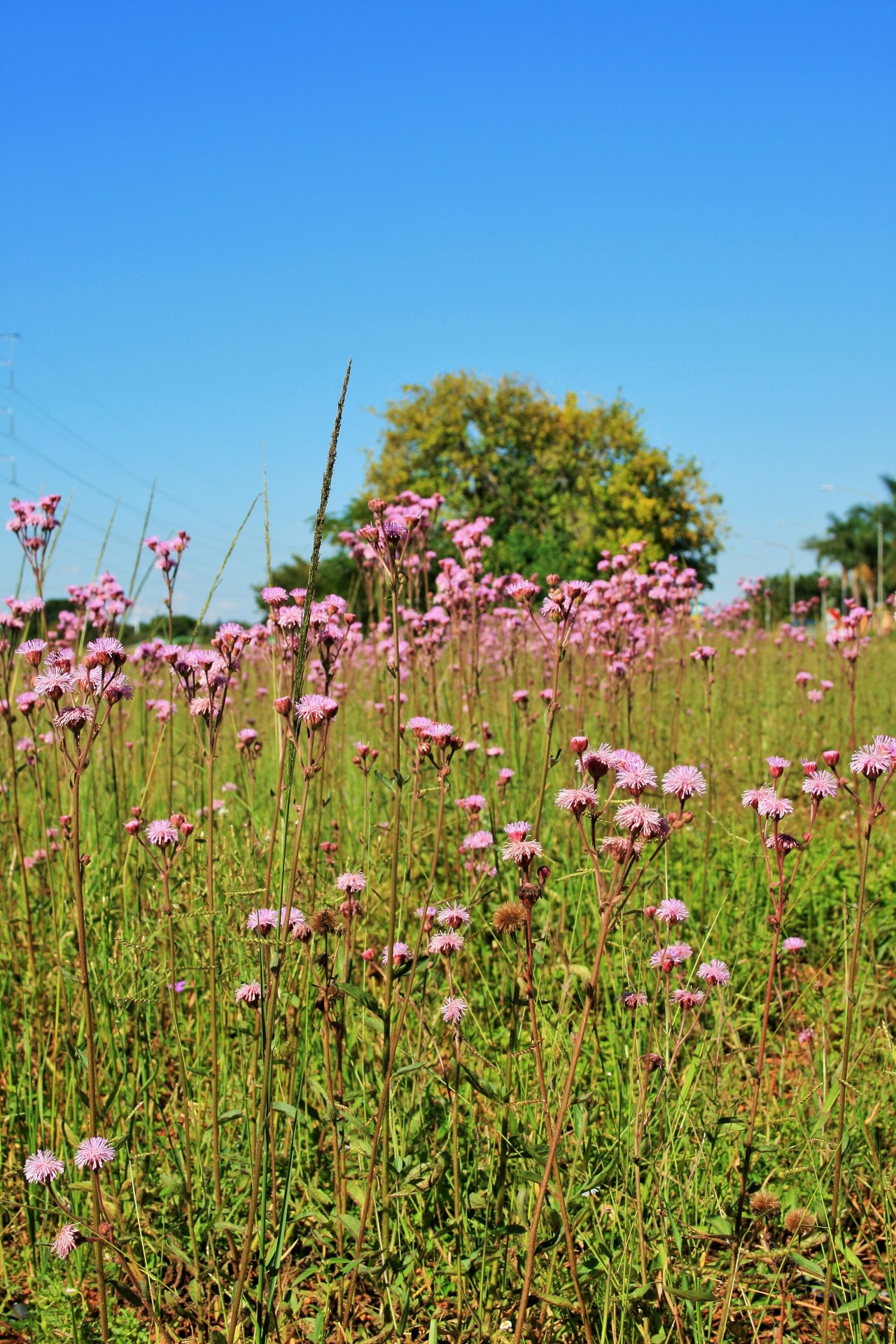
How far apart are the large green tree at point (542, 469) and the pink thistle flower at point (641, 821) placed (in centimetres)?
2705

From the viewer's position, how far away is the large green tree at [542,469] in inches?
1152

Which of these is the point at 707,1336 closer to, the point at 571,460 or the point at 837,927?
the point at 837,927

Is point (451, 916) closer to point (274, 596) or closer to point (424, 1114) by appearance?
point (424, 1114)

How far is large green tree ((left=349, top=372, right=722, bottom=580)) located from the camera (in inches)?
1152

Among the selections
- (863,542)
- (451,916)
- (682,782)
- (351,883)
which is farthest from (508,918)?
(863,542)

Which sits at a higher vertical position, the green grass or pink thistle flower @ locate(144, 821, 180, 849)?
pink thistle flower @ locate(144, 821, 180, 849)

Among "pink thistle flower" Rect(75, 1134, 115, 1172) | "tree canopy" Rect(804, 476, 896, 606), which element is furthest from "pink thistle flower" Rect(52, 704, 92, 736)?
"tree canopy" Rect(804, 476, 896, 606)

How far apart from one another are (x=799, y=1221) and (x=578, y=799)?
3.32ft

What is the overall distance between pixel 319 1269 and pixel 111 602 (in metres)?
2.40

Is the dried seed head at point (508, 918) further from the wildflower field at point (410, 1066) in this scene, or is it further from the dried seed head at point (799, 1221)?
the dried seed head at point (799, 1221)

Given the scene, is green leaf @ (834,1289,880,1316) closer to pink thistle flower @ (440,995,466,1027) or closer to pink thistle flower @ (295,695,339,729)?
pink thistle flower @ (440,995,466,1027)

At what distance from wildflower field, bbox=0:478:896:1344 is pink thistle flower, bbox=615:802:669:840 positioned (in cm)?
1

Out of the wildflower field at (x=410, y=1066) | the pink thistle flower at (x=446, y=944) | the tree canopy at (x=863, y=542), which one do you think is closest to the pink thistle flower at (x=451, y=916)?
the wildflower field at (x=410, y=1066)

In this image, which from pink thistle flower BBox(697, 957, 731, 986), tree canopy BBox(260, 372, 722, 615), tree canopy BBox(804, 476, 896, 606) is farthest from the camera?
tree canopy BBox(804, 476, 896, 606)
